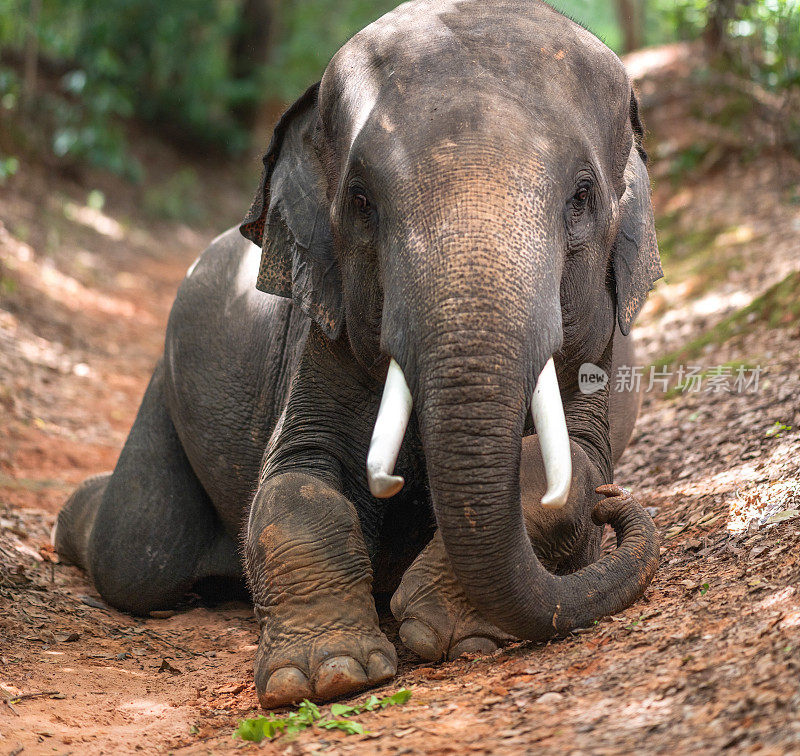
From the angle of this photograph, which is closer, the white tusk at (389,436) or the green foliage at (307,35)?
the white tusk at (389,436)

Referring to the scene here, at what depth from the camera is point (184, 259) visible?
16.1 metres

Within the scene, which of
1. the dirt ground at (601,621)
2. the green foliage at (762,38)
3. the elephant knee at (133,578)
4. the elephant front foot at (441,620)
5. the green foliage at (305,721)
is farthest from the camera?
the green foliage at (762,38)

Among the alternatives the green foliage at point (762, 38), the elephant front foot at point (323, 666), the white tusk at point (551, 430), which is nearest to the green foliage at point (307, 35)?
the green foliage at point (762, 38)

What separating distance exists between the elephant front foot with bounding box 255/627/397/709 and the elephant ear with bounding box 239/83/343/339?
1.10m

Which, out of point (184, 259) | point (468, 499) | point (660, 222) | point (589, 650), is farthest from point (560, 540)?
point (184, 259)

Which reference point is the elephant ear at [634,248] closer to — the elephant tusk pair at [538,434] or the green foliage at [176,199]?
the elephant tusk pair at [538,434]

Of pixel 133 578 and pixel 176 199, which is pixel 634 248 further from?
pixel 176 199

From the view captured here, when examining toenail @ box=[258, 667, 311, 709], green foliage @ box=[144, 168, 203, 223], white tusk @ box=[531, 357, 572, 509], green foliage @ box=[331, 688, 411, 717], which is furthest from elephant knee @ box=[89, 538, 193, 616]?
green foliage @ box=[144, 168, 203, 223]

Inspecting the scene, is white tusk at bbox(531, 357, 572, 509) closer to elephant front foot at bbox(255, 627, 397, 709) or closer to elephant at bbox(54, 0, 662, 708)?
elephant at bbox(54, 0, 662, 708)

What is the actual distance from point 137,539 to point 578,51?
3.22 m

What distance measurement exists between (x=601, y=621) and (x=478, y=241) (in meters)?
1.40

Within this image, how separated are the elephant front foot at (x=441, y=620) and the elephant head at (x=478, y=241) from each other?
0.83 ft

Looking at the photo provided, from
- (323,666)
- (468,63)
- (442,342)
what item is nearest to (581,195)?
(468,63)

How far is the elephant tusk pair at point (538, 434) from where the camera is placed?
2.84m
